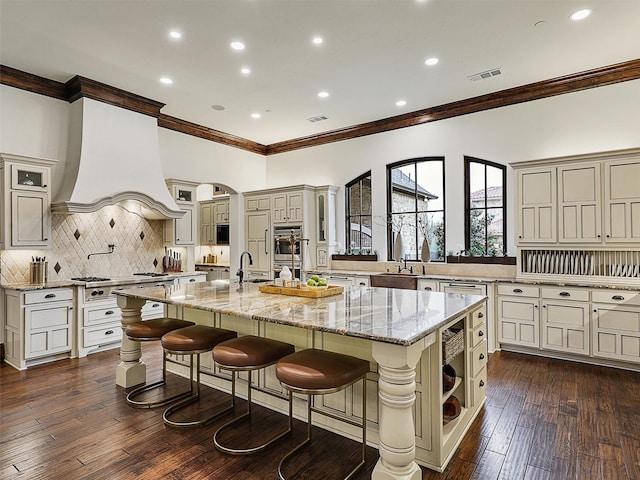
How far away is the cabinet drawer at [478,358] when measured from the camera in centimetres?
283

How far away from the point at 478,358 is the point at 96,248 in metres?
5.05

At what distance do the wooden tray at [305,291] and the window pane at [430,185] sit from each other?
3.23 meters

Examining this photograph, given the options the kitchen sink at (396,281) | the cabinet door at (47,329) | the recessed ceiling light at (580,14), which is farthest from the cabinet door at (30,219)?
the recessed ceiling light at (580,14)

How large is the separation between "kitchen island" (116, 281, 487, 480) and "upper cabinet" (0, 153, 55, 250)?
71.8 inches

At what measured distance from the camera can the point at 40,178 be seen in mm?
4469

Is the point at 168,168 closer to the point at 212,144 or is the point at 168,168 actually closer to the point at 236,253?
the point at 212,144

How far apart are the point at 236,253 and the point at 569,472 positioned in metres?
6.10

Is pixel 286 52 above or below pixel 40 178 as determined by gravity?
above

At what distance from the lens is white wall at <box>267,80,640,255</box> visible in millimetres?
4485

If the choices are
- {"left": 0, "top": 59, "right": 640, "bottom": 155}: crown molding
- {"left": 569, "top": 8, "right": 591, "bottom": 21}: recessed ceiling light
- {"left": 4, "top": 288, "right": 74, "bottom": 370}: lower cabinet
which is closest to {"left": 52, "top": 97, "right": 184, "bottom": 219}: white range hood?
{"left": 0, "top": 59, "right": 640, "bottom": 155}: crown molding

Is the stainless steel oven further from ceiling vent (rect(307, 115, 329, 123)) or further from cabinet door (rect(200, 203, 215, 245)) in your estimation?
cabinet door (rect(200, 203, 215, 245))

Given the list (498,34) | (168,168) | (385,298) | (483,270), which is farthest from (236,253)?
(498,34)

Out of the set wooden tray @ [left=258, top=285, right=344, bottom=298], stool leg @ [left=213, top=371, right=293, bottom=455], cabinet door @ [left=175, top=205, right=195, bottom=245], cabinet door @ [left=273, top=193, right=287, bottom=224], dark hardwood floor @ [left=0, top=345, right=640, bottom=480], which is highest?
cabinet door @ [left=273, top=193, right=287, bottom=224]

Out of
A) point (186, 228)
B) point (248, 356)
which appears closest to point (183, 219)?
point (186, 228)
